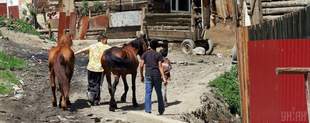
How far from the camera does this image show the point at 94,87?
13641 millimetres

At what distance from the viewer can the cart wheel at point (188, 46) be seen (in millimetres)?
24906

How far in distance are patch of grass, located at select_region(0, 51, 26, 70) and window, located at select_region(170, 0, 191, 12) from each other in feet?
40.0

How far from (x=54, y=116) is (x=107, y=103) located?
2.03 metres

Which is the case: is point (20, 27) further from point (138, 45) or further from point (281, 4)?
point (138, 45)

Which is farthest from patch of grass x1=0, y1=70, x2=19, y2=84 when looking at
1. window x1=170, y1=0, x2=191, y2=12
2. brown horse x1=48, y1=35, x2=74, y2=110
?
window x1=170, y1=0, x2=191, y2=12

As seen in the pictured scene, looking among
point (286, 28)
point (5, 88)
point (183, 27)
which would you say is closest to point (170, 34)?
point (183, 27)

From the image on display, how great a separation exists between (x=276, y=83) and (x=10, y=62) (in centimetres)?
974

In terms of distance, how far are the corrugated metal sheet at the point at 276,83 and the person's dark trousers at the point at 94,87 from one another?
4.13 meters

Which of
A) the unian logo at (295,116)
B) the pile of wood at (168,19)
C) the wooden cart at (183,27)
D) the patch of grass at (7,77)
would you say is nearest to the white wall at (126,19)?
the wooden cart at (183,27)

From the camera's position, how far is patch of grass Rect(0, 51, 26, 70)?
17214 millimetres

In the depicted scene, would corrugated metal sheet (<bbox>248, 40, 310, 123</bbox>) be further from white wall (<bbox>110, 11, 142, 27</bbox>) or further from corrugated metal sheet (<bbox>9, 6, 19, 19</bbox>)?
corrugated metal sheet (<bbox>9, 6, 19, 19</bbox>)

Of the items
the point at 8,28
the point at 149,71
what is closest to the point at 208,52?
the point at 8,28

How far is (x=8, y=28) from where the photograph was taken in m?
28.8

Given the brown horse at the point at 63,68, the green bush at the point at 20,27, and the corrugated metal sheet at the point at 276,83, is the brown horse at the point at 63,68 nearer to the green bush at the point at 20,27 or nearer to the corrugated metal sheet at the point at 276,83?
the corrugated metal sheet at the point at 276,83
